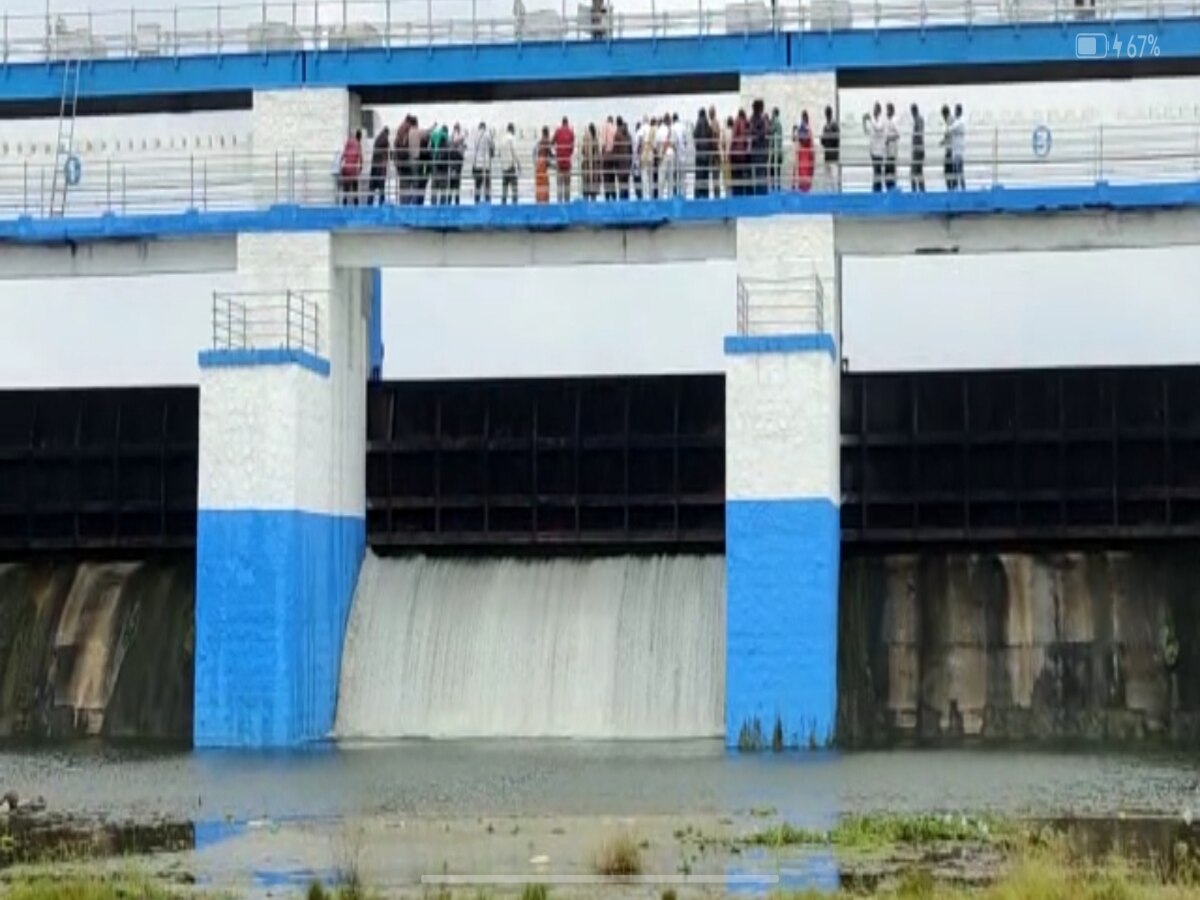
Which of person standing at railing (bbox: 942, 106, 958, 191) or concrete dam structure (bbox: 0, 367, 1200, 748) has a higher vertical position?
person standing at railing (bbox: 942, 106, 958, 191)

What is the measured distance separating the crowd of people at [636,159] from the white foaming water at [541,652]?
6.20 metres

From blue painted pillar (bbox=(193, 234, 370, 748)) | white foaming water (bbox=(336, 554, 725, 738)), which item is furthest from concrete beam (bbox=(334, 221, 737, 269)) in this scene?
white foaming water (bbox=(336, 554, 725, 738))

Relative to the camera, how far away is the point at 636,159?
37406mm

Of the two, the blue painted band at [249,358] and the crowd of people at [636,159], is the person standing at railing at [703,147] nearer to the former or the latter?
the crowd of people at [636,159]

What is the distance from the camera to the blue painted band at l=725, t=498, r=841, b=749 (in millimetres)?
34188

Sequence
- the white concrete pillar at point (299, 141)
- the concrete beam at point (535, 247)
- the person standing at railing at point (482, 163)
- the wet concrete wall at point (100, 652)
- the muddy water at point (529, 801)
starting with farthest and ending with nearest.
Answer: the wet concrete wall at point (100, 652), the white concrete pillar at point (299, 141), the person standing at railing at point (482, 163), the concrete beam at point (535, 247), the muddy water at point (529, 801)

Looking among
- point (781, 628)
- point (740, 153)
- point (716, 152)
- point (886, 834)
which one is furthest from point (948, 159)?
point (886, 834)

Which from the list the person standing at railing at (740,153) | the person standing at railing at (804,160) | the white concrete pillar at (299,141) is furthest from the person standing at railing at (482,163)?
the person standing at railing at (804,160)

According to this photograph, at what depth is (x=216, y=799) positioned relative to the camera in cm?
2575

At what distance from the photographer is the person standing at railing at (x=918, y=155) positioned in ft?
120

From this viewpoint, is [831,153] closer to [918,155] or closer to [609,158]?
[918,155]

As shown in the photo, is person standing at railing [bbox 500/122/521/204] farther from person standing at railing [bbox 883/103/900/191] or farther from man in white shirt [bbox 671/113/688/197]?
person standing at railing [bbox 883/103/900/191]

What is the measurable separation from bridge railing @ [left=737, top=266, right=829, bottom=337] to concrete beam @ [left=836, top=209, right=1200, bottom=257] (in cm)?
118

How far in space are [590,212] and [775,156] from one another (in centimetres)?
293
